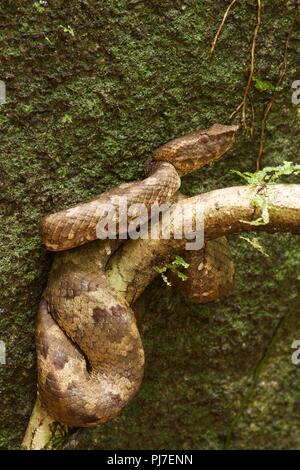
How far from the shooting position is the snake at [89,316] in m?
3.04

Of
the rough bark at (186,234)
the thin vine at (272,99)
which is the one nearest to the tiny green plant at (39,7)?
the rough bark at (186,234)

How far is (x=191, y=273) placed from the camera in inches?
133

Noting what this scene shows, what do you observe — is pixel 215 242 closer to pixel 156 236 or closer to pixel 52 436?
pixel 156 236

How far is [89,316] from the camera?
3133 millimetres

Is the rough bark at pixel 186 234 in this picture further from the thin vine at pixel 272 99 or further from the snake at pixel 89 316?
the thin vine at pixel 272 99

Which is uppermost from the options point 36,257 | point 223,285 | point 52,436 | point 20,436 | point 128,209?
point 128,209

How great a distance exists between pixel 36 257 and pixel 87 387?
0.73 metres

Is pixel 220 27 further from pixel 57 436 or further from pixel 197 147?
pixel 57 436

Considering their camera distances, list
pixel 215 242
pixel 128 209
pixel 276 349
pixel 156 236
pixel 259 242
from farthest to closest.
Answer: pixel 276 349, pixel 259 242, pixel 215 242, pixel 156 236, pixel 128 209

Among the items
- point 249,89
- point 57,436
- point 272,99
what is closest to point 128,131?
point 249,89

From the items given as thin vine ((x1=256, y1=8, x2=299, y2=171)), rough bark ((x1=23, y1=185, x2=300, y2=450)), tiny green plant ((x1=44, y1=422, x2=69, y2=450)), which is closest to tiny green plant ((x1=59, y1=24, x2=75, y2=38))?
rough bark ((x1=23, y1=185, x2=300, y2=450))

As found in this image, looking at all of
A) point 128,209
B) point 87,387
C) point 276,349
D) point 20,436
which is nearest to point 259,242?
point 276,349

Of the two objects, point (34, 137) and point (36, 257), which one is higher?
point (34, 137)

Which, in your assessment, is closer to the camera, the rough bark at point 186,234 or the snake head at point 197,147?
the rough bark at point 186,234
